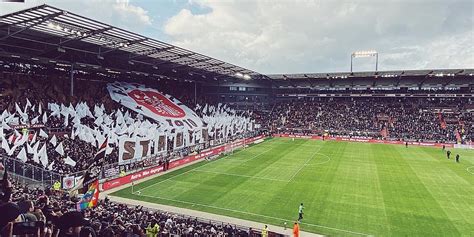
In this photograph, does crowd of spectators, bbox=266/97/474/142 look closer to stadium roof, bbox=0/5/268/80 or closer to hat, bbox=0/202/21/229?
stadium roof, bbox=0/5/268/80

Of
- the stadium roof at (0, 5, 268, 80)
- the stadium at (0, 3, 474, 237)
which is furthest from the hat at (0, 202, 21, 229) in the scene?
the stadium roof at (0, 5, 268, 80)

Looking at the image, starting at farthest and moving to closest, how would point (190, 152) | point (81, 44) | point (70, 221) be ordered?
point (190, 152), point (81, 44), point (70, 221)

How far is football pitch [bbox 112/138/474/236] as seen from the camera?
752 inches

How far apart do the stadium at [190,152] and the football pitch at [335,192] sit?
15 cm

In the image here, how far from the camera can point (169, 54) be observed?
129 ft

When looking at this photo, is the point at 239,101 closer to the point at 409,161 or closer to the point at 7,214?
the point at 409,161

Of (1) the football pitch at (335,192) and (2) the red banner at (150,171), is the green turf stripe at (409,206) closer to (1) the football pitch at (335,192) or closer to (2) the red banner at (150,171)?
(1) the football pitch at (335,192)

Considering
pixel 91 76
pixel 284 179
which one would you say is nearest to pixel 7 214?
pixel 284 179

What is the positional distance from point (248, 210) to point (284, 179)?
8518mm

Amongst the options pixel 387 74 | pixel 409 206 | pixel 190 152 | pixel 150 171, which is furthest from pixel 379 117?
pixel 150 171

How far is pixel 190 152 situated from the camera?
39.6 metres

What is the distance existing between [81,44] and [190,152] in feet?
59.1

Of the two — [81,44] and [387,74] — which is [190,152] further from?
[387,74]

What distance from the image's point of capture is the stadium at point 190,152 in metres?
17.0
